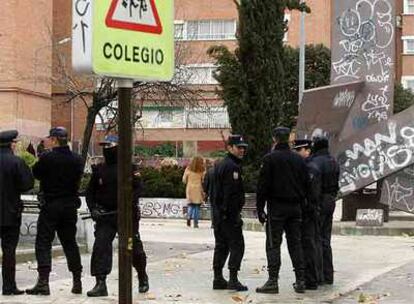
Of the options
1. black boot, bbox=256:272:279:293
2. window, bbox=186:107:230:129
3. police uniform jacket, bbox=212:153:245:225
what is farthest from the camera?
window, bbox=186:107:230:129

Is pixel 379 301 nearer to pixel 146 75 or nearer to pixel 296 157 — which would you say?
pixel 296 157

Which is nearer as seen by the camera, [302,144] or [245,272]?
[302,144]

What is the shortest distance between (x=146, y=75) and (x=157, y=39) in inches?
10.1

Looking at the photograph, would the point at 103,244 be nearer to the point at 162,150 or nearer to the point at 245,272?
the point at 245,272

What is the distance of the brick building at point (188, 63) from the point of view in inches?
1857

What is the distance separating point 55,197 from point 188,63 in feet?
134

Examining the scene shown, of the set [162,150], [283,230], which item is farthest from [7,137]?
[162,150]

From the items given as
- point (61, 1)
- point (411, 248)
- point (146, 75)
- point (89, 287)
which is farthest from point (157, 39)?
point (61, 1)

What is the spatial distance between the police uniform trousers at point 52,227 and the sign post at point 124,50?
178 inches

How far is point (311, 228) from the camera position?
33.8 feet

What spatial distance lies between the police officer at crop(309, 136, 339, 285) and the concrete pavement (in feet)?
0.94

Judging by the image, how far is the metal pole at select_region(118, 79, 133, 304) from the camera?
5.20m

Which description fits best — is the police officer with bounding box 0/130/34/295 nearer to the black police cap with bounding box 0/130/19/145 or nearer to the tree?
the black police cap with bounding box 0/130/19/145

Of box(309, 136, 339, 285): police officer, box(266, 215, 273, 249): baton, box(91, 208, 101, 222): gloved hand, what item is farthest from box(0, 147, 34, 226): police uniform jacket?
box(309, 136, 339, 285): police officer
